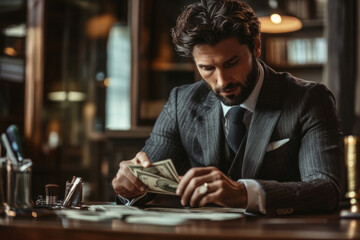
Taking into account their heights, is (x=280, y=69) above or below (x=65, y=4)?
below

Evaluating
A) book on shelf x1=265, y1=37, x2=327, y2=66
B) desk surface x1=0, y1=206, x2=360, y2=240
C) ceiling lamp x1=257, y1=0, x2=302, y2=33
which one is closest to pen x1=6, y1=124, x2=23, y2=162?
desk surface x1=0, y1=206, x2=360, y2=240

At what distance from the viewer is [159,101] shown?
17.1ft

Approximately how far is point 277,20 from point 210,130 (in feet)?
6.06

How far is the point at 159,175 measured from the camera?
159 centimetres

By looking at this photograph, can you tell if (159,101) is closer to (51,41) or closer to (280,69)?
(280,69)

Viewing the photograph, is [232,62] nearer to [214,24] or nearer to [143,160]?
[214,24]

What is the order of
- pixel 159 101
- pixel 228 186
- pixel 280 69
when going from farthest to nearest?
pixel 280 69
pixel 159 101
pixel 228 186

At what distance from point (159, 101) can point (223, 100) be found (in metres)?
3.29

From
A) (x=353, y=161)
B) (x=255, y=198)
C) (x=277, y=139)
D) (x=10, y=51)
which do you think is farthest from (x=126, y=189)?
(x=10, y=51)

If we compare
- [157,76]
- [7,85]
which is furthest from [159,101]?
[7,85]

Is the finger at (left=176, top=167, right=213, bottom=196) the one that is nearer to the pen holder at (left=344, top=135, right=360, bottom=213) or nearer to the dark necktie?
the dark necktie

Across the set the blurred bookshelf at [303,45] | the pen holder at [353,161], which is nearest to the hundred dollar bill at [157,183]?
the pen holder at [353,161]

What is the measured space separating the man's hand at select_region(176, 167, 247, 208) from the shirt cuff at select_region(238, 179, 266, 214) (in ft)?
0.06

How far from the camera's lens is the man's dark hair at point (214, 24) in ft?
6.14
